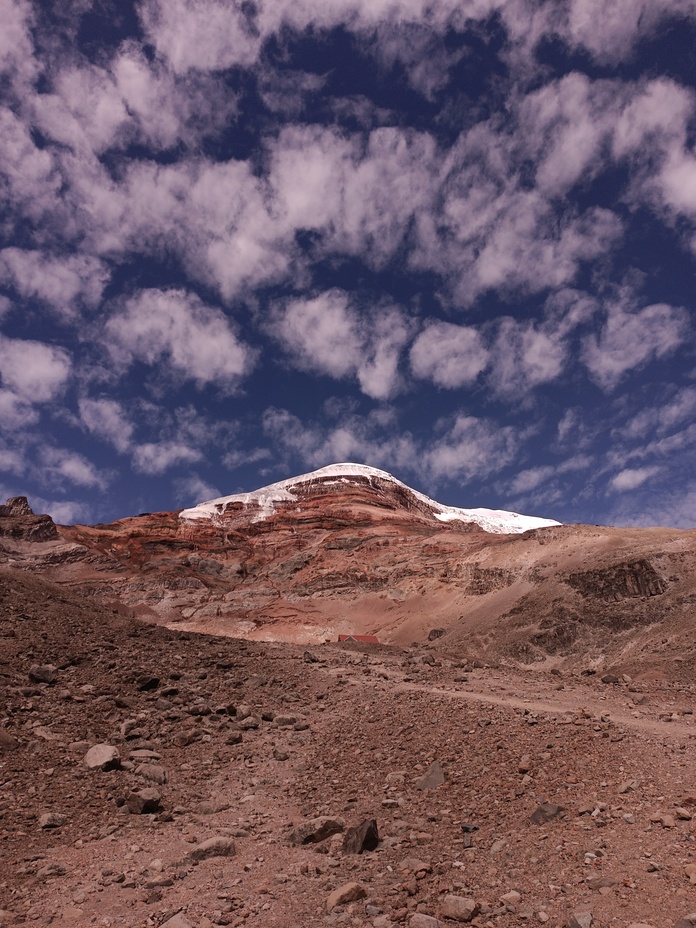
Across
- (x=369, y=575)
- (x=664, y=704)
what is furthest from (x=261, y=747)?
(x=369, y=575)

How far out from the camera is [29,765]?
347 inches

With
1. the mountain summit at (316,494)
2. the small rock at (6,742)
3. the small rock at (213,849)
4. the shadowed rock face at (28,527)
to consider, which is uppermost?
the mountain summit at (316,494)

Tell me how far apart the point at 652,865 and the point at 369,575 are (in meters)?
55.0

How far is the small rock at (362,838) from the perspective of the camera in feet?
22.7

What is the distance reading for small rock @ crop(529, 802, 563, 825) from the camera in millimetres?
6855

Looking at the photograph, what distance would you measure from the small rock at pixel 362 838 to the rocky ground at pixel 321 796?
0.06 ft

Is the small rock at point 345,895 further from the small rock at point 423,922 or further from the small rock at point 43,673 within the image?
the small rock at point 43,673

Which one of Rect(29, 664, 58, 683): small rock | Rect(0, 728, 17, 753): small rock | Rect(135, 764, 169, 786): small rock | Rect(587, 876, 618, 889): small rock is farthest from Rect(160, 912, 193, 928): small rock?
Rect(29, 664, 58, 683): small rock

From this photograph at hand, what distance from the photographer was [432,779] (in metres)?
8.57

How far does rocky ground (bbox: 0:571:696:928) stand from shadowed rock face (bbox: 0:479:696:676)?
15.5 m

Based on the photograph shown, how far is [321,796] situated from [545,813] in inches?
136

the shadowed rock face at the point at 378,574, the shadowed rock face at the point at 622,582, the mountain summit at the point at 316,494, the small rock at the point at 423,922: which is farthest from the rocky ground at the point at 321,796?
the mountain summit at the point at 316,494

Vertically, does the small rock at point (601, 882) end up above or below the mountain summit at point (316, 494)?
below

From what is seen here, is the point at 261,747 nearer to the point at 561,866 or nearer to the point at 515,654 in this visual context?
the point at 561,866
